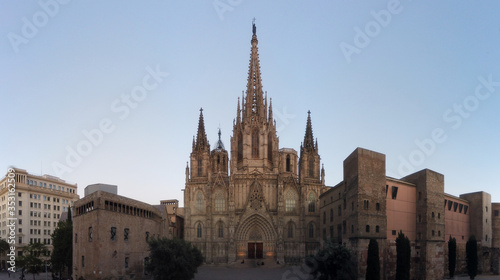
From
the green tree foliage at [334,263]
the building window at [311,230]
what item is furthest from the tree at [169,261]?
the building window at [311,230]

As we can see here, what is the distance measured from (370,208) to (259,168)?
31.4 meters

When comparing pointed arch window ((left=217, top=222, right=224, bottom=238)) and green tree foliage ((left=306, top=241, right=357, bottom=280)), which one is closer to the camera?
green tree foliage ((left=306, top=241, right=357, bottom=280))

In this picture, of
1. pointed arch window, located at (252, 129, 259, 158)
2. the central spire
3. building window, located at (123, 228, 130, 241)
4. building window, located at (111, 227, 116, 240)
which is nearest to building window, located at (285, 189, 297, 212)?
pointed arch window, located at (252, 129, 259, 158)

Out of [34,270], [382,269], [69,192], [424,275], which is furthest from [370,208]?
[69,192]

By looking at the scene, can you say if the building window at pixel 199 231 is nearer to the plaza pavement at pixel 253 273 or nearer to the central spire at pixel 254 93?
the plaza pavement at pixel 253 273

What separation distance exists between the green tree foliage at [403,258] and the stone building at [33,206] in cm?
6939

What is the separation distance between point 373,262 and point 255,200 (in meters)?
31.0

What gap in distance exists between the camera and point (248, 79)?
82.4 metres

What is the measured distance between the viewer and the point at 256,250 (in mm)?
72688

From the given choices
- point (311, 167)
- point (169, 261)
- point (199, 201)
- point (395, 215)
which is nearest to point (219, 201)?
point (199, 201)

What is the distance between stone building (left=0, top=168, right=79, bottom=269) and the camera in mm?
85625

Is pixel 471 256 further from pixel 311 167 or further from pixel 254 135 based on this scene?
pixel 254 135

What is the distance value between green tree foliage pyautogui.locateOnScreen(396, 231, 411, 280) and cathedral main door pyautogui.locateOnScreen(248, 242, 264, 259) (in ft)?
101

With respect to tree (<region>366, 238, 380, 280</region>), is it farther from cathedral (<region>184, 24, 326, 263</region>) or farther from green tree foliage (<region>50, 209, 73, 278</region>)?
green tree foliage (<region>50, 209, 73, 278</region>)
